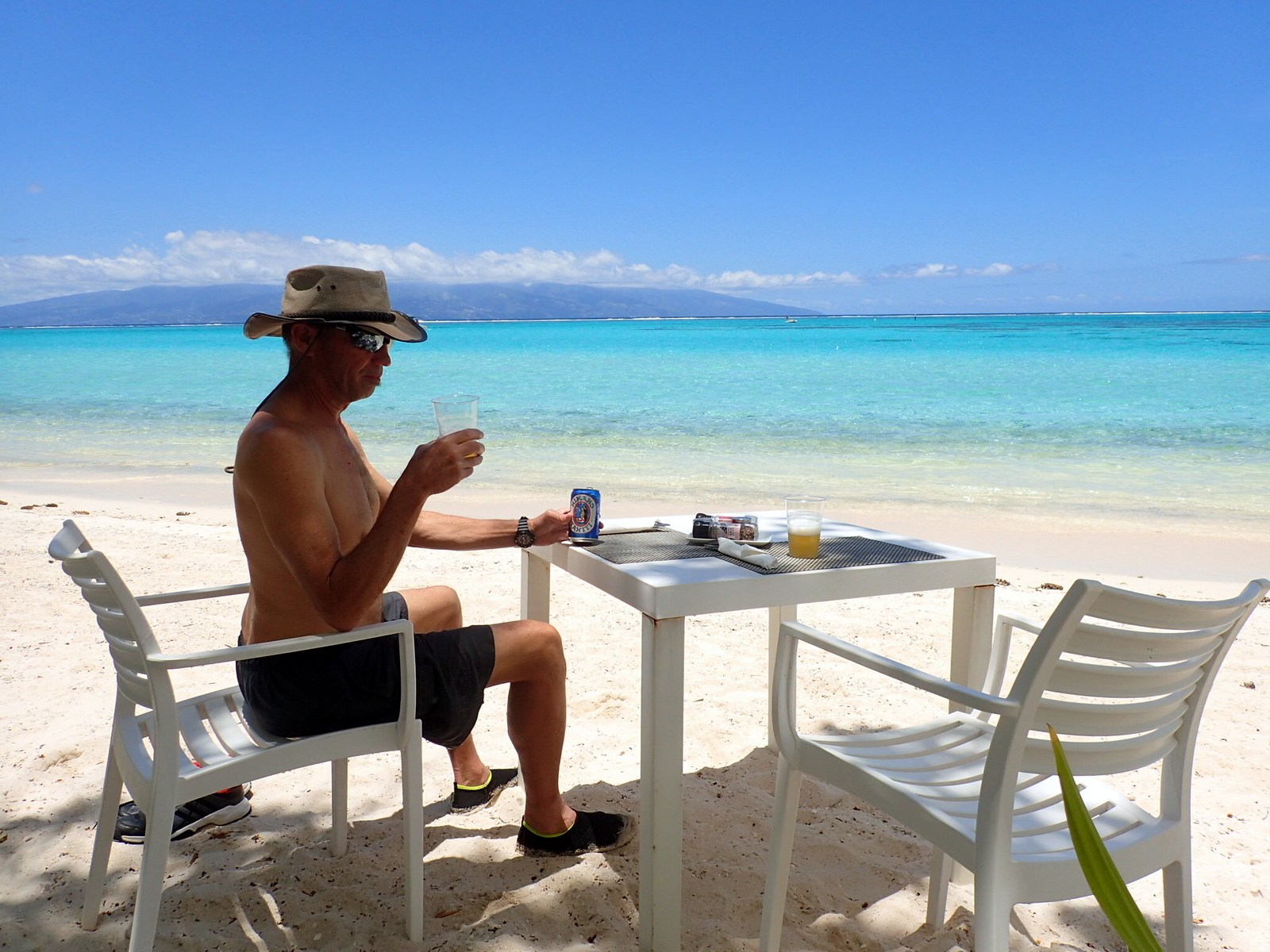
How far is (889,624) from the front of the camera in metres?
4.05

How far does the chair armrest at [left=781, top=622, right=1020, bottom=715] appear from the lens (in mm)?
1379

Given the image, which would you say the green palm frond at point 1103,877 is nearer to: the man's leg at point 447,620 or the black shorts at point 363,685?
the black shorts at point 363,685

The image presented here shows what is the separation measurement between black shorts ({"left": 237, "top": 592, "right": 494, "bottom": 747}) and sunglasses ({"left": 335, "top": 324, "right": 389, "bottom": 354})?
0.63 metres

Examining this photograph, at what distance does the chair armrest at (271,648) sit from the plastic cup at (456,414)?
426mm

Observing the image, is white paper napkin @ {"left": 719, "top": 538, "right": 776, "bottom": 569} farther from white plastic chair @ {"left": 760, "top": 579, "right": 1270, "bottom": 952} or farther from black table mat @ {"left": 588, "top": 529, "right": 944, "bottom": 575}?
white plastic chair @ {"left": 760, "top": 579, "right": 1270, "bottom": 952}

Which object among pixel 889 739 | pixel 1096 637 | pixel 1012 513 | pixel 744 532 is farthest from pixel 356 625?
pixel 1012 513

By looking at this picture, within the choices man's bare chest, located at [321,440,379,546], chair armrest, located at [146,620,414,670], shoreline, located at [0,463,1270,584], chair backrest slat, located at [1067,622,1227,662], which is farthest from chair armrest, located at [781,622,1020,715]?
shoreline, located at [0,463,1270,584]

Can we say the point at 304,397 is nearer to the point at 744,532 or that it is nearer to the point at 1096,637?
the point at 744,532

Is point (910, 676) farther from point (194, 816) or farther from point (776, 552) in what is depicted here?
point (194, 816)

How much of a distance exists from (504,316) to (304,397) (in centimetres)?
13612

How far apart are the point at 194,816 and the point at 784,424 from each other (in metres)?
11.8

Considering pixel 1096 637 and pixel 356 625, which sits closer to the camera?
pixel 1096 637

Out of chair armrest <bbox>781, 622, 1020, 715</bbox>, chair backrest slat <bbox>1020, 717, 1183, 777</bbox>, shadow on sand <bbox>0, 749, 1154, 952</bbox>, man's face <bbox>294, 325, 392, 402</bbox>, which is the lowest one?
shadow on sand <bbox>0, 749, 1154, 952</bbox>

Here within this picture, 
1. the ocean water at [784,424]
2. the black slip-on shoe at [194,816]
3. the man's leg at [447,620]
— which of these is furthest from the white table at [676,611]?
the ocean water at [784,424]
